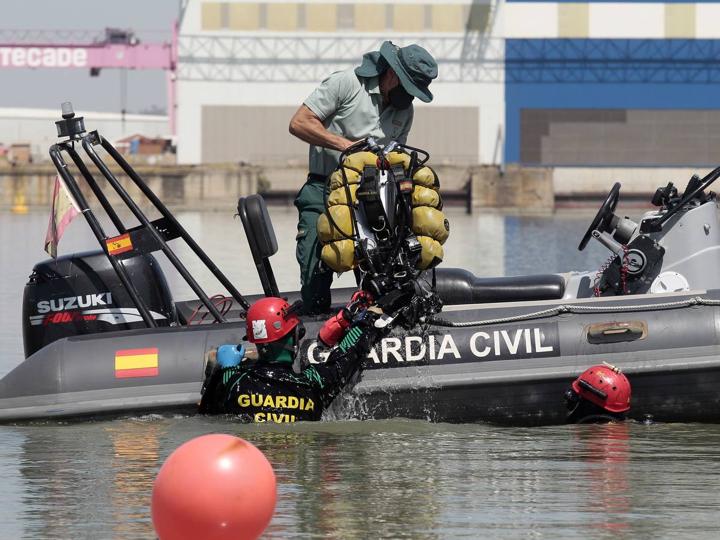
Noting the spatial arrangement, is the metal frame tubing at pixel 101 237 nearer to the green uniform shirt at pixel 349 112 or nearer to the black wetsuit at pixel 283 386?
the black wetsuit at pixel 283 386

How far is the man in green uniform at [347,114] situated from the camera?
7152 mm

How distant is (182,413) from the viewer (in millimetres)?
7199

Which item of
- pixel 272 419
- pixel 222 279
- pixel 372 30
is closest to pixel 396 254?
pixel 272 419

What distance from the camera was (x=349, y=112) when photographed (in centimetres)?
727

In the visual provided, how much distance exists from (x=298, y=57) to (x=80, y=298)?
39.5 meters

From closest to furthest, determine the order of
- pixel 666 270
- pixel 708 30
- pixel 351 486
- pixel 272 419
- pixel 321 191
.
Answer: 1. pixel 351 486
2. pixel 272 419
3. pixel 321 191
4. pixel 666 270
5. pixel 708 30

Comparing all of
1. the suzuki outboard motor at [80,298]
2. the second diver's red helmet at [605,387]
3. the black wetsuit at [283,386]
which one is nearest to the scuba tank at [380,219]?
the black wetsuit at [283,386]

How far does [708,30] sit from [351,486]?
140 ft

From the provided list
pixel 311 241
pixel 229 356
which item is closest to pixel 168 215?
pixel 311 241

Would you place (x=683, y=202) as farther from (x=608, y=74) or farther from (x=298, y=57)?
(x=298, y=57)

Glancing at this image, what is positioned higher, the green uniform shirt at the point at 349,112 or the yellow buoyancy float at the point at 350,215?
the green uniform shirt at the point at 349,112

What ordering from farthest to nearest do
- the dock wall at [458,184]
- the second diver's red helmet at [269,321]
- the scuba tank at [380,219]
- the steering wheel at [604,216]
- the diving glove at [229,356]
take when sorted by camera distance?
the dock wall at [458,184], the steering wheel at [604,216], the scuba tank at [380,219], the diving glove at [229,356], the second diver's red helmet at [269,321]

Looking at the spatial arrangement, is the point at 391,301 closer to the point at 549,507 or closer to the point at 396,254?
the point at 396,254

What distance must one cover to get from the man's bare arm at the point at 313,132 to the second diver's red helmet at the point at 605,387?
60.7 inches
